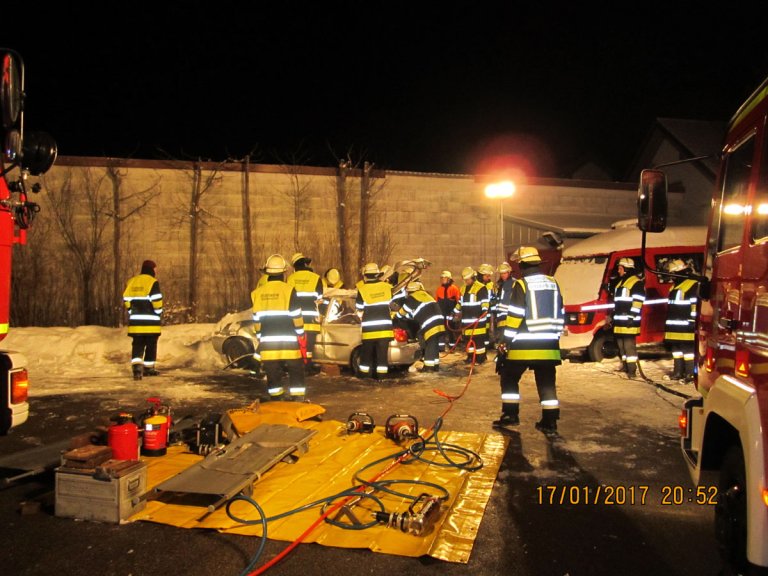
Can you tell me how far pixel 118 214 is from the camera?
14.8 metres

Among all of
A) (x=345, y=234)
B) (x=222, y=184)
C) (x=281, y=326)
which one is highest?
(x=222, y=184)

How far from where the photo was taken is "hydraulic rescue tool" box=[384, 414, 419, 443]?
5910mm

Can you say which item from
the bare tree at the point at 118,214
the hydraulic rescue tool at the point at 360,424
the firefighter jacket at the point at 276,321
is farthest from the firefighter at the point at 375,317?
the bare tree at the point at 118,214

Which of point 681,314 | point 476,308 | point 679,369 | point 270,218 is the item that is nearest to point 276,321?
point 476,308

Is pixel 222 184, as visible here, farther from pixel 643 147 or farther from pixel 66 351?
pixel 643 147

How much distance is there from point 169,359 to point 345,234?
613 cm

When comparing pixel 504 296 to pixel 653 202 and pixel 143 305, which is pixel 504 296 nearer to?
pixel 143 305

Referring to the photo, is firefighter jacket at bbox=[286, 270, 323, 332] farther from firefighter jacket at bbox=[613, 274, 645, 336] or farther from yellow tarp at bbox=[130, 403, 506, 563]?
firefighter jacket at bbox=[613, 274, 645, 336]

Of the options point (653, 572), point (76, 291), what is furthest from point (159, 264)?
point (653, 572)

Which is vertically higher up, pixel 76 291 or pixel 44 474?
pixel 76 291

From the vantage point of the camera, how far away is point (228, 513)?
4199 millimetres

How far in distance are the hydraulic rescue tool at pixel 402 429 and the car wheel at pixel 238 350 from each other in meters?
5.22

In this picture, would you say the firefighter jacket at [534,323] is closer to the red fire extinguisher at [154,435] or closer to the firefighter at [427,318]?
the red fire extinguisher at [154,435]

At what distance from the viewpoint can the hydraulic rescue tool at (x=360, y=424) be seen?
6.22 metres
